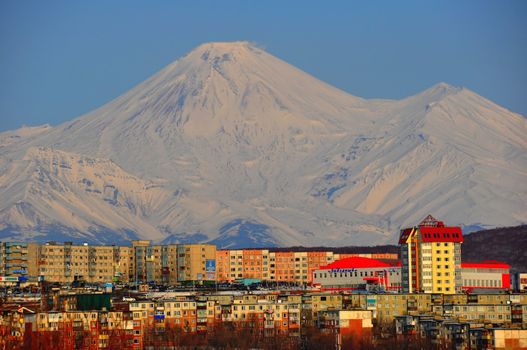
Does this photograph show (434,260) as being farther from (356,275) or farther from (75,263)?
(75,263)

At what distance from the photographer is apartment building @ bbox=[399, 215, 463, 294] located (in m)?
129

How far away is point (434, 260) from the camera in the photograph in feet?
424

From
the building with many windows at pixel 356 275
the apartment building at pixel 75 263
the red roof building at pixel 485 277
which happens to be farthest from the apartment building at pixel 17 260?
the red roof building at pixel 485 277

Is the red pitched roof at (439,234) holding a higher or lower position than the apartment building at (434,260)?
higher

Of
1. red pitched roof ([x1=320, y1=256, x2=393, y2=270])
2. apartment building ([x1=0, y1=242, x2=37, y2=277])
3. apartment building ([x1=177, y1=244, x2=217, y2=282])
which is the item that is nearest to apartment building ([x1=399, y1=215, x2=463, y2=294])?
red pitched roof ([x1=320, y1=256, x2=393, y2=270])

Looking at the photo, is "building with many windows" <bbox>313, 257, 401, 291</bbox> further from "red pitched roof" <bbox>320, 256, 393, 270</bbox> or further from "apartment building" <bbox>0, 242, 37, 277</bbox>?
"apartment building" <bbox>0, 242, 37, 277</bbox>

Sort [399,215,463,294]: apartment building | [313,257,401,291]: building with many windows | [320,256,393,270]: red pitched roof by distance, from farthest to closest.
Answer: [320,256,393,270]: red pitched roof → [313,257,401,291]: building with many windows → [399,215,463,294]: apartment building

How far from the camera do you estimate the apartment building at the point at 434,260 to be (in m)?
129

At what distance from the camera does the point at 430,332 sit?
317ft

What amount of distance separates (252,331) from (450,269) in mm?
30642

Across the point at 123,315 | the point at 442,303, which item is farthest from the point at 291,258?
the point at 123,315

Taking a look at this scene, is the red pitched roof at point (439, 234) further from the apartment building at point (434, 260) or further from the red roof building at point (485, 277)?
the red roof building at point (485, 277)

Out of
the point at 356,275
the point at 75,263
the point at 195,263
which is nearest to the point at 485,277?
the point at 356,275

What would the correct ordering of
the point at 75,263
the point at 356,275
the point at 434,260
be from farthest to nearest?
the point at 75,263 → the point at 356,275 → the point at 434,260
